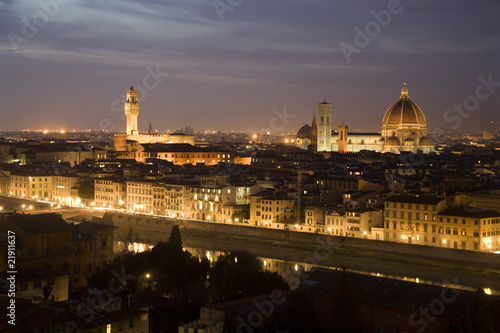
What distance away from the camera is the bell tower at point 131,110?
51188mm

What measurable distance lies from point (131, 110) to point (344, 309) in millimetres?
42711

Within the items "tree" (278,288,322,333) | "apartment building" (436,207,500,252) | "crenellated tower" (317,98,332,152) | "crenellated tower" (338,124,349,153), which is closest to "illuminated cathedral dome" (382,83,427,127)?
"crenellated tower" (338,124,349,153)

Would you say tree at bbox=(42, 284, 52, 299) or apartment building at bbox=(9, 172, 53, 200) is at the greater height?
apartment building at bbox=(9, 172, 53, 200)

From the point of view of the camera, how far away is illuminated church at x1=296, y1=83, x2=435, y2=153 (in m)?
50.7

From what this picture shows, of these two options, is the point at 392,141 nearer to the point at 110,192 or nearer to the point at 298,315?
the point at 110,192

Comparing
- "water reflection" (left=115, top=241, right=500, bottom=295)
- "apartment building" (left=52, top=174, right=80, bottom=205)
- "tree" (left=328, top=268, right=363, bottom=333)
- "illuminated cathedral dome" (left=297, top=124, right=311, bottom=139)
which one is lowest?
"water reflection" (left=115, top=241, right=500, bottom=295)

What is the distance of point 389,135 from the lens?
2056 inches

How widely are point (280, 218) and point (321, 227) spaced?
1867 mm

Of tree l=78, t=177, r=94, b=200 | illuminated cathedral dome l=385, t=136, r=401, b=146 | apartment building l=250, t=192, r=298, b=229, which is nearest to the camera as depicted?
apartment building l=250, t=192, r=298, b=229

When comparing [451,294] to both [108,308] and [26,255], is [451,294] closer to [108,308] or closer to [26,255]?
[108,308]

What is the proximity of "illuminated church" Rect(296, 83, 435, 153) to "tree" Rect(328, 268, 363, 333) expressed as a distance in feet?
130

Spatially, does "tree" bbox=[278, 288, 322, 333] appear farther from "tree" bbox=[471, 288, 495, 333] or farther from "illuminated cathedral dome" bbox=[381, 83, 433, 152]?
"illuminated cathedral dome" bbox=[381, 83, 433, 152]

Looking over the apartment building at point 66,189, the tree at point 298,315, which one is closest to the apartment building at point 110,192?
the apartment building at point 66,189

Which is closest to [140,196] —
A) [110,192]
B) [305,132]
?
[110,192]
